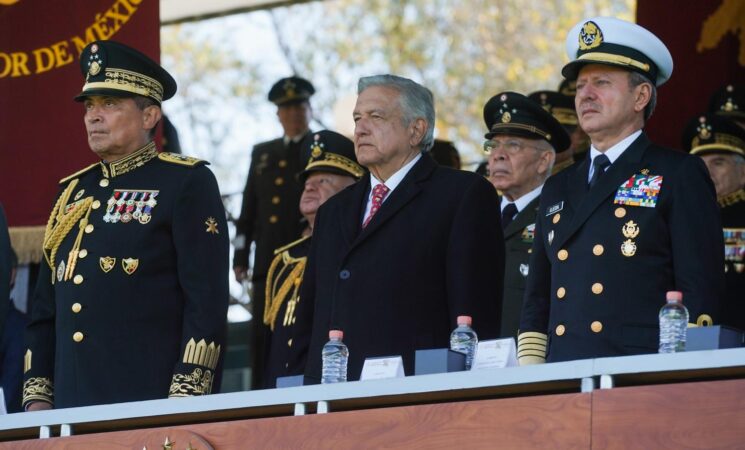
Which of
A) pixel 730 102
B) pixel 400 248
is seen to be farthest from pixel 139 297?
pixel 730 102

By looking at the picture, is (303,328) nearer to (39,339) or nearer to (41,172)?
(39,339)

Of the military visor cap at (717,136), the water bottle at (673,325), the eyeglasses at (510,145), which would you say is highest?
the military visor cap at (717,136)

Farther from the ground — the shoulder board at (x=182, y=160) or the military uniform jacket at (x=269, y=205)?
the military uniform jacket at (x=269, y=205)

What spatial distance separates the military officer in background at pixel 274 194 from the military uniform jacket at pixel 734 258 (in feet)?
9.06

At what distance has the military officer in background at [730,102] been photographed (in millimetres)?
8297

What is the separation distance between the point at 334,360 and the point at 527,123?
2.66 metres

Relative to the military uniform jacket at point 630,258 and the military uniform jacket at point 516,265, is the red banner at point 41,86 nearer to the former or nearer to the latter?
the military uniform jacket at point 516,265

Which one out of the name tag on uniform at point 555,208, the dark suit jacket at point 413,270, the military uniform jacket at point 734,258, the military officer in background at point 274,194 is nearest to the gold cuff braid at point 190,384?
the dark suit jacket at point 413,270

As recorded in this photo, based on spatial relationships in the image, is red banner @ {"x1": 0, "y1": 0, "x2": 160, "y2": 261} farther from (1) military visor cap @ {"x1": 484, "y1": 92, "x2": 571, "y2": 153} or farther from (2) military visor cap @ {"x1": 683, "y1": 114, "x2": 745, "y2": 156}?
A: (2) military visor cap @ {"x1": 683, "y1": 114, "x2": 745, "y2": 156}

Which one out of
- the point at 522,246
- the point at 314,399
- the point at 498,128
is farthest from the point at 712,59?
the point at 314,399

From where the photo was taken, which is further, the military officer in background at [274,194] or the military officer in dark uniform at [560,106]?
the military officer in background at [274,194]

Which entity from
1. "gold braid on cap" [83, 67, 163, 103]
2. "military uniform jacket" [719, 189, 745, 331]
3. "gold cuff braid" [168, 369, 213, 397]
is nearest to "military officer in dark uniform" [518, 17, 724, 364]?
"gold cuff braid" [168, 369, 213, 397]

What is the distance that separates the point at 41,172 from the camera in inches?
304

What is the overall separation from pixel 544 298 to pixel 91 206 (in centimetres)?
166
